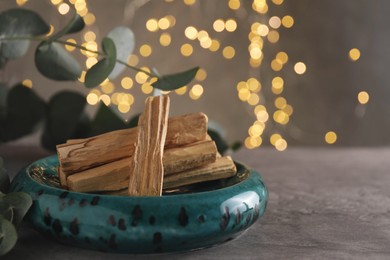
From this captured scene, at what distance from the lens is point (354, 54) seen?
1196mm

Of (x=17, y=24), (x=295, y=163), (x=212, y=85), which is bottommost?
(x=295, y=163)

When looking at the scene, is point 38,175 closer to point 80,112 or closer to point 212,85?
point 80,112

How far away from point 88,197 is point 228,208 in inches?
4.3

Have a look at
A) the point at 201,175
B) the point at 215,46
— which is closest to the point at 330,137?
the point at 215,46

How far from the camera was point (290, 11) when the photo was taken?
119cm

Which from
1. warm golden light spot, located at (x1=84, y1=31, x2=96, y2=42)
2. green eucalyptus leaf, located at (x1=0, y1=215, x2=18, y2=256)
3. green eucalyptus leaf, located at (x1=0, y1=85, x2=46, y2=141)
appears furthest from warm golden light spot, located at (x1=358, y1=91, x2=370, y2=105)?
green eucalyptus leaf, located at (x1=0, y1=215, x2=18, y2=256)

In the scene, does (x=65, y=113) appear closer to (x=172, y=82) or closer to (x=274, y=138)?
(x=172, y=82)

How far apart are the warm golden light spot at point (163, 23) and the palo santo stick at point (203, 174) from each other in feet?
2.17

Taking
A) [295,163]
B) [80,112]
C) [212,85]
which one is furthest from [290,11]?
[80,112]

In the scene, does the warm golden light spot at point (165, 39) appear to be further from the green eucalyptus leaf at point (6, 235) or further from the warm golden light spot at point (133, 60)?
the green eucalyptus leaf at point (6, 235)

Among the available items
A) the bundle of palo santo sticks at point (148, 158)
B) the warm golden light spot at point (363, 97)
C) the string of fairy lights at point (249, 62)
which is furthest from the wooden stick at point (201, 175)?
the warm golden light spot at point (363, 97)

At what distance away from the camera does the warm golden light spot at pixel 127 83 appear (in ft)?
3.85

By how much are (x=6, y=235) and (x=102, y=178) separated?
3.8 inches

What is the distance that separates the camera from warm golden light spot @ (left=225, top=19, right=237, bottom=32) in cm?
118
